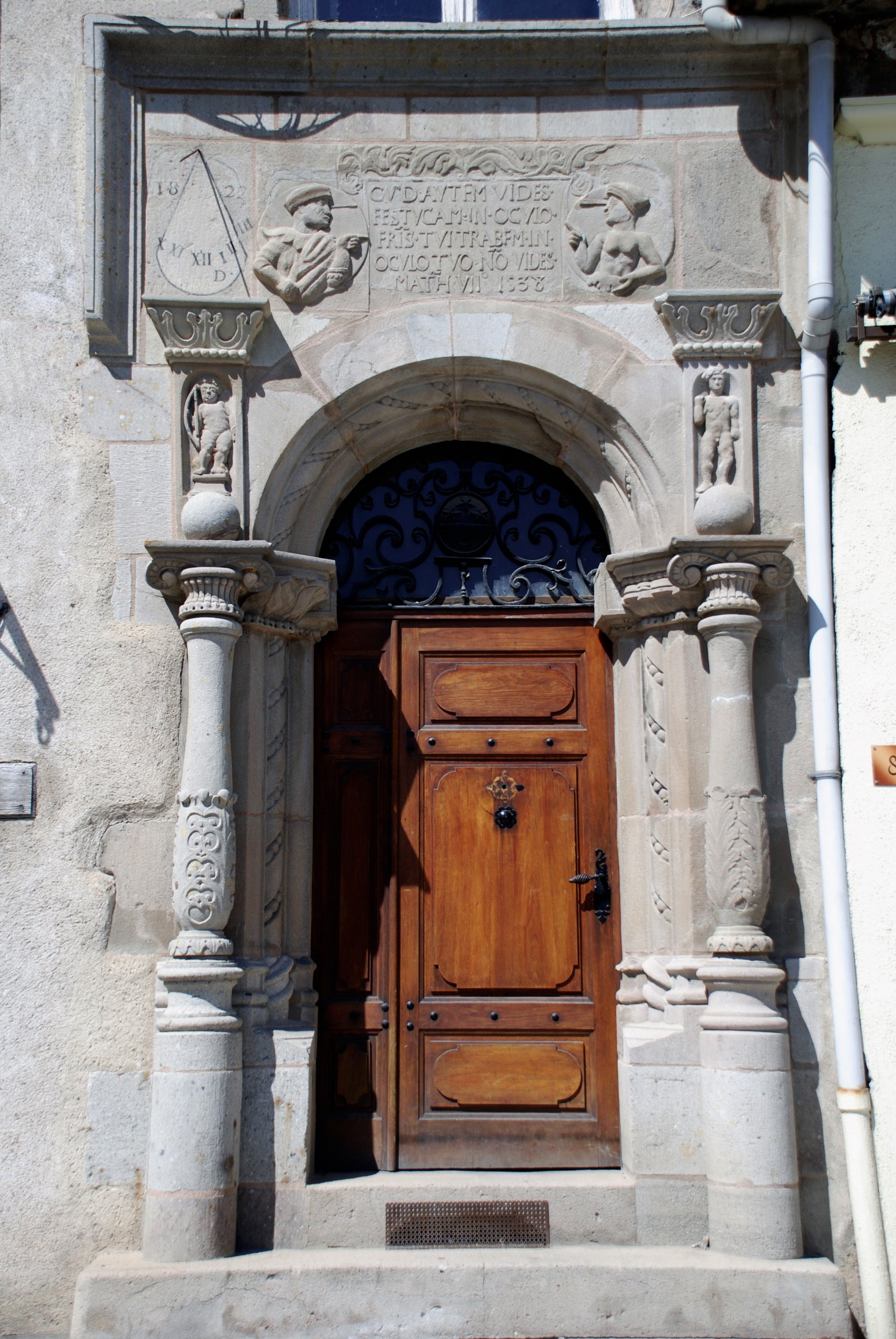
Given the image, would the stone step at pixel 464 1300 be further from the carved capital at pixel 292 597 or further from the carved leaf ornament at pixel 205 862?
the carved capital at pixel 292 597

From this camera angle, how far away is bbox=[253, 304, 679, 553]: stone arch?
493 cm

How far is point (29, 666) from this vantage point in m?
4.79

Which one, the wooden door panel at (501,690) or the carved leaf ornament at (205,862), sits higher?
the wooden door panel at (501,690)

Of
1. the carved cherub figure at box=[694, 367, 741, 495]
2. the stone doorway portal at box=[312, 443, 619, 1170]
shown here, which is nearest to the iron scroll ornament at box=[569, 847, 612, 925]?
the stone doorway portal at box=[312, 443, 619, 1170]

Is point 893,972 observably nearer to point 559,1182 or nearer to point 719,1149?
point 719,1149

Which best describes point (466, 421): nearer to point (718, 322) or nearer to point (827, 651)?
point (718, 322)

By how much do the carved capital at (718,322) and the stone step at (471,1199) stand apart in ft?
10.8

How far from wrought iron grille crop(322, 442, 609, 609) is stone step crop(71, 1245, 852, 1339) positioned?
260 centimetres

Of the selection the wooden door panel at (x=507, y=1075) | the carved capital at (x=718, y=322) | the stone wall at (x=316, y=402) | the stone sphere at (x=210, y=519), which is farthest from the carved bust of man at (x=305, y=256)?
the wooden door panel at (x=507, y=1075)

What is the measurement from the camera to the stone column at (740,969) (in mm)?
4273

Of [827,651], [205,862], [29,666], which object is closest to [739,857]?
[827,651]

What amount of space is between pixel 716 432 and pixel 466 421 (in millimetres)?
1089

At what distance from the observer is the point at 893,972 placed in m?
4.52

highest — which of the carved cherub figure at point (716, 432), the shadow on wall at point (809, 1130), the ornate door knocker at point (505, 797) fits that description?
the carved cherub figure at point (716, 432)
